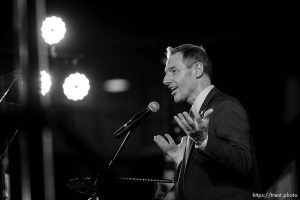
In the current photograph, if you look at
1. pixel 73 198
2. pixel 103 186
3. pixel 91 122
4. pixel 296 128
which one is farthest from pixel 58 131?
pixel 103 186

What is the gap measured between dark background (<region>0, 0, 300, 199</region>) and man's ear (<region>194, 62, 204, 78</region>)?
1458 millimetres

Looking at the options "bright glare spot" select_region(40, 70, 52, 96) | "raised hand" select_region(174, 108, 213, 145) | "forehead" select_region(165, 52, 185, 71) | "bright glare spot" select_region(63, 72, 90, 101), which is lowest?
"raised hand" select_region(174, 108, 213, 145)

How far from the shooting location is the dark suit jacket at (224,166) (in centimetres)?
180

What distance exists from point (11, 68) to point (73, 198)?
2.08 metres

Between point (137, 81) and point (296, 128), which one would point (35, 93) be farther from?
point (137, 81)

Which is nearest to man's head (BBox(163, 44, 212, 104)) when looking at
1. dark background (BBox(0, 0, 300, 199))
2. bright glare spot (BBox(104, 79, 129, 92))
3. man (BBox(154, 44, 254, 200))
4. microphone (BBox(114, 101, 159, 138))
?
man (BBox(154, 44, 254, 200))

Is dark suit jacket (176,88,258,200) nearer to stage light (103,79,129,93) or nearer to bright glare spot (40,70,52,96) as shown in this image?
bright glare spot (40,70,52,96)

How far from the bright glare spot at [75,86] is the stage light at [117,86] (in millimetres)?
1034

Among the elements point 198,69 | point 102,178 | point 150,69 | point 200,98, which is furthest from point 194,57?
point 150,69

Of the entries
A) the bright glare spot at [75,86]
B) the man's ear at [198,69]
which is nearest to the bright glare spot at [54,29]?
the bright glare spot at [75,86]

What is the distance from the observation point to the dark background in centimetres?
420

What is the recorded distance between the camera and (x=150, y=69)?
5.64 metres

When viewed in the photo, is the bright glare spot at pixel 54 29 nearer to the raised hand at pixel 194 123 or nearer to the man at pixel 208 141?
the man at pixel 208 141

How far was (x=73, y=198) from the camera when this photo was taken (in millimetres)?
5629
